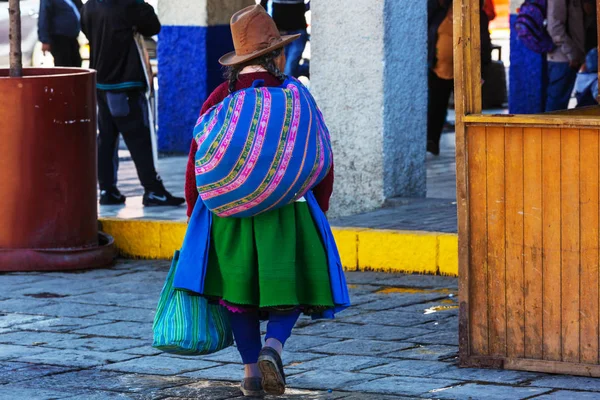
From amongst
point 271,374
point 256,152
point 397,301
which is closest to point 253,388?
point 271,374

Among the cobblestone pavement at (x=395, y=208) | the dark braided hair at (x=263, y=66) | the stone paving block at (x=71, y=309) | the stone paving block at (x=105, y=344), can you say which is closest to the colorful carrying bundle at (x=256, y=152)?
the dark braided hair at (x=263, y=66)

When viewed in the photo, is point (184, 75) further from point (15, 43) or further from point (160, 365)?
point (160, 365)

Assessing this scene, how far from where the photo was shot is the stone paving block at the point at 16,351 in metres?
6.35

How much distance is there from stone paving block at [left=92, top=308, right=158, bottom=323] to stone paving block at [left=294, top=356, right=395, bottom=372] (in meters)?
1.27

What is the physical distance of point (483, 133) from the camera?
5.86 meters

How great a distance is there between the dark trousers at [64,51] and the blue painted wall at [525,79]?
4.36 meters

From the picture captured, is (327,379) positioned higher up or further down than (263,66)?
further down

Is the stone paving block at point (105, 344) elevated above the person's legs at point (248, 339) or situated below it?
below

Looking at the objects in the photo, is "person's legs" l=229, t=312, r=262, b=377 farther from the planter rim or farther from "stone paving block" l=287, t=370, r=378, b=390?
the planter rim

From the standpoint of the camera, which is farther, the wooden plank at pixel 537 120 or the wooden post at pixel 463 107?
the wooden post at pixel 463 107

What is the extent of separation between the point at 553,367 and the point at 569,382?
0.44 feet

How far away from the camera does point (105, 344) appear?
655 cm

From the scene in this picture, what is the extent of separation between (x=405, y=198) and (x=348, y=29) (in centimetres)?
120

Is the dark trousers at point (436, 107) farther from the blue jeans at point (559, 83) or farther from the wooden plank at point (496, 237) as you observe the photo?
the wooden plank at point (496, 237)
